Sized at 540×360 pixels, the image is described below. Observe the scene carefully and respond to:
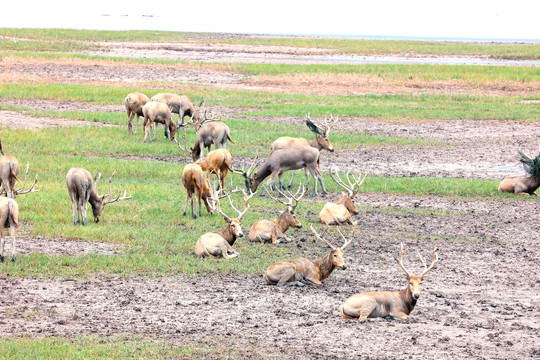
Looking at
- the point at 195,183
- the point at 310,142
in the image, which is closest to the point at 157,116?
the point at 310,142

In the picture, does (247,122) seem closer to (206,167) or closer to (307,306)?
(206,167)

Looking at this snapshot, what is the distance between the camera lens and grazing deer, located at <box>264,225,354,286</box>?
1348 cm

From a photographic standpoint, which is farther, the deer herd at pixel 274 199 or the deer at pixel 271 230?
the deer at pixel 271 230

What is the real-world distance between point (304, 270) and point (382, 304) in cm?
204

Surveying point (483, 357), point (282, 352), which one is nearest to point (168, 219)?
point (282, 352)

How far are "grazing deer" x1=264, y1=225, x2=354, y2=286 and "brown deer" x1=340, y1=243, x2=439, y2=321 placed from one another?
4.92 feet

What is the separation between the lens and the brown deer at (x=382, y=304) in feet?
38.8

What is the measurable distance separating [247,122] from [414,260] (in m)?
18.0

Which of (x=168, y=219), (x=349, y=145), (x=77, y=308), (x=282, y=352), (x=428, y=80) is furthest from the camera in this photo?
(x=428, y=80)

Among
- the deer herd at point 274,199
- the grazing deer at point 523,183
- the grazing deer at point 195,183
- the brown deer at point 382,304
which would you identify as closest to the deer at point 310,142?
the deer herd at point 274,199

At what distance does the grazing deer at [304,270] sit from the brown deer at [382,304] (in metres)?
1.50

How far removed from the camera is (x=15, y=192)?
16844 mm

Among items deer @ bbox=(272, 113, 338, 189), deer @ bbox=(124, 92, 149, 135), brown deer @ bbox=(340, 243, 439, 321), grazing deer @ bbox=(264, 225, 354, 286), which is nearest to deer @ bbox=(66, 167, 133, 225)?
grazing deer @ bbox=(264, 225, 354, 286)

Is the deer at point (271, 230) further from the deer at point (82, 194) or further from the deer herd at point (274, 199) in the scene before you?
the deer at point (82, 194)
